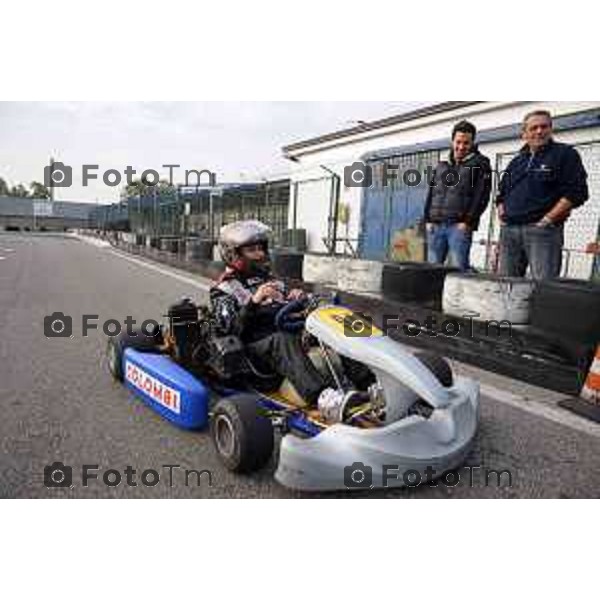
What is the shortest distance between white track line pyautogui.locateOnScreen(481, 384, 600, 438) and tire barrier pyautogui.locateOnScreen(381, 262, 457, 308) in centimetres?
170

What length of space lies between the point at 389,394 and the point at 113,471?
47.2 inches

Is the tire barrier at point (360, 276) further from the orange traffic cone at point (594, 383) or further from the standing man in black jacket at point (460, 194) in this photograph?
the orange traffic cone at point (594, 383)

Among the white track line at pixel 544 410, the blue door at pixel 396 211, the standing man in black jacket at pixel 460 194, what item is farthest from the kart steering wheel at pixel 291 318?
the blue door at pixel 396 211

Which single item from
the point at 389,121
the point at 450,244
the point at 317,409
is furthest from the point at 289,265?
the point at 389,121

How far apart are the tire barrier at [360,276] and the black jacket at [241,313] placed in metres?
3.12

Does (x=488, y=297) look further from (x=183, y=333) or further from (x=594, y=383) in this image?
(x=183, y=333)

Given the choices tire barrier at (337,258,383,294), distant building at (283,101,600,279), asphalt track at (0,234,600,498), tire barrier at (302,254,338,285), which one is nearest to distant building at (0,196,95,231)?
distant building at (283,101,600,279)

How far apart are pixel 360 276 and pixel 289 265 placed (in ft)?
6.83

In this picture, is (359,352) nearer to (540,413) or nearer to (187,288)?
(540,413)

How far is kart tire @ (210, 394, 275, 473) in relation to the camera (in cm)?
234

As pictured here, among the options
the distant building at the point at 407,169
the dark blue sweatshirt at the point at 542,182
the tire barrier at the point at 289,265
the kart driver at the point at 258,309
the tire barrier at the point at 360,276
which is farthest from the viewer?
the distant building at the point at 407,169

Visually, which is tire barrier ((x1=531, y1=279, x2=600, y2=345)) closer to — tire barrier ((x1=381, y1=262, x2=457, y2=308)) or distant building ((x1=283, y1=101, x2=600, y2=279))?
tire barrier ((x1=381, y1=262, x2=457, y2=308))

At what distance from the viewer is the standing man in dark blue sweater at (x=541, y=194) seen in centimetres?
448

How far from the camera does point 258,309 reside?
306 cm
